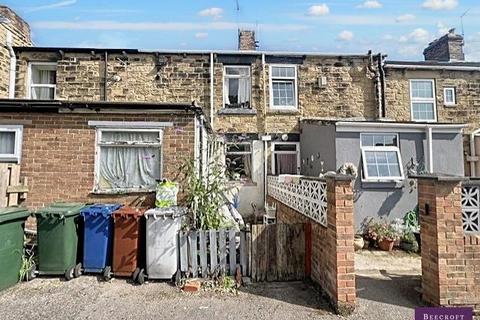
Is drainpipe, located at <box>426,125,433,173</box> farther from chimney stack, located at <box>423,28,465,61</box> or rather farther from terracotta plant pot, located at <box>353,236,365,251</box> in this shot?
chimney stack, located at <box>423,28,465,61</box>

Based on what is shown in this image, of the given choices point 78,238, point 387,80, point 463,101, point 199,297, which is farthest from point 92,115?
point 463,101

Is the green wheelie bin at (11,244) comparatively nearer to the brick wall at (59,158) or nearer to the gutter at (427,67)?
the brick wall at (59,158)

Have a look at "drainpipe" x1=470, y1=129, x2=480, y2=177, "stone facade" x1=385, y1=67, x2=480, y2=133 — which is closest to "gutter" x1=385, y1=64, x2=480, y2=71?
"stone facade" x1=385, y1=67, x2=480, y2=133

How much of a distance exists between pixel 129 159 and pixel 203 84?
6.29 meters

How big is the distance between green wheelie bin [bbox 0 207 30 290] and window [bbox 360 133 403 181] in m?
8.03

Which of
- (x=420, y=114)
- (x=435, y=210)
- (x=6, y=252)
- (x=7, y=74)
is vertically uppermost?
(x=7, y=74)

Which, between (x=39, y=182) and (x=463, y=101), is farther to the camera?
(x=463, y=101)

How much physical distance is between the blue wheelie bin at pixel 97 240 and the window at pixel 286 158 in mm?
7926

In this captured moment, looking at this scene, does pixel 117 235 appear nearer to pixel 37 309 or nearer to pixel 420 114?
pixel 37 309

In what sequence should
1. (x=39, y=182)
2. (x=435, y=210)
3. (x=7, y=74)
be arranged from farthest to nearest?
1. (x=7, y=74)
2. (x=39, y=182)
3. (x=435, y=210)

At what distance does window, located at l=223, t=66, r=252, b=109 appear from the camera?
41.8 ft

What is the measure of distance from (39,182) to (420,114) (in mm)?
13884

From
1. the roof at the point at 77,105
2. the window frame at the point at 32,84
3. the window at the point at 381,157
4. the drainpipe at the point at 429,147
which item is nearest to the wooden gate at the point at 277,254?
the roof at the point at 77,105

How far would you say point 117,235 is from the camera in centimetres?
524
